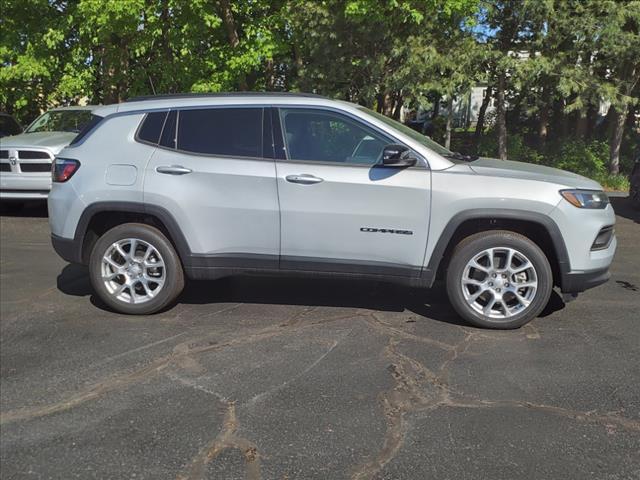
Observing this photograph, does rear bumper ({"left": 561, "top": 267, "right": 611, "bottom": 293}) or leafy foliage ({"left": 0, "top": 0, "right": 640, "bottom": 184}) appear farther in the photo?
leafy foliage ({"left": 0, "top": 0, "right": 640, "bottom": 184})

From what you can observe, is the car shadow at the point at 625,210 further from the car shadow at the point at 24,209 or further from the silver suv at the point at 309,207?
the car shadow at the point at 24,209

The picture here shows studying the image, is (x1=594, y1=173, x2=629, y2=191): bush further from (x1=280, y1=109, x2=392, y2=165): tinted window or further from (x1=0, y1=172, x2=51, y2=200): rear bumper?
(x1=0, y1=172, x2=51, y2=200): rear bumper

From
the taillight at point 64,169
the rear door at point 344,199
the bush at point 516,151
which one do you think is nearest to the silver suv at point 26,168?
the taillight at point 64,169

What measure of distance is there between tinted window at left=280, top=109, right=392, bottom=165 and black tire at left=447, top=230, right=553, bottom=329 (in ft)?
3.18

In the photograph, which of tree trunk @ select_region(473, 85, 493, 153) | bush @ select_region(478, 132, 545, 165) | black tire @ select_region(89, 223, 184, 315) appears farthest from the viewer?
tree trunk @ select_region(473, 85, 493, 153)

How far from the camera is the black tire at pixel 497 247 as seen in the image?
4473 mm

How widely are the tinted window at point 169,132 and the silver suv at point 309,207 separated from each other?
1cm

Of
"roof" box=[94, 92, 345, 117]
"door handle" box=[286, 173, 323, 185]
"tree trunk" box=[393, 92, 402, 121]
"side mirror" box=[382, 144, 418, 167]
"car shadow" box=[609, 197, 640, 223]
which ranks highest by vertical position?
"tree trunk" box=[393, 92, 402, 121]

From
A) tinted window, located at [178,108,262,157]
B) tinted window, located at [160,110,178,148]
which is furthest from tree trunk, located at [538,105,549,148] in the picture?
tinted window, located at [160,110,178,148]

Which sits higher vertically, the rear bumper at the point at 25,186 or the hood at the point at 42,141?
the hood at the point at 42,141

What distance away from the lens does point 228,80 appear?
13281 mm

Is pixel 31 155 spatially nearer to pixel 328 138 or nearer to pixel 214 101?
pixel 214 101

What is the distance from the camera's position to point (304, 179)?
15.0 ft

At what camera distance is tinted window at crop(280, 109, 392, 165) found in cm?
461
